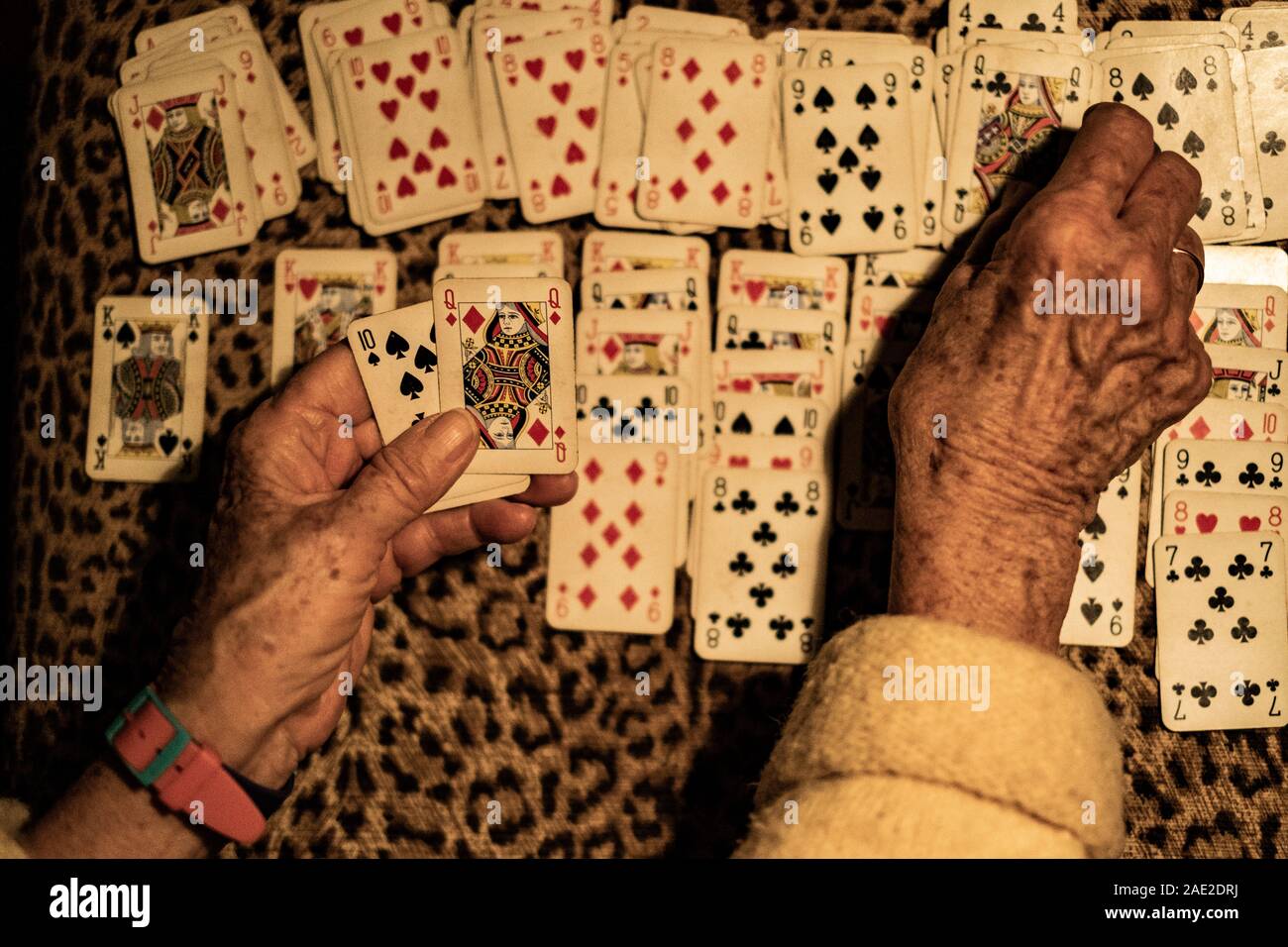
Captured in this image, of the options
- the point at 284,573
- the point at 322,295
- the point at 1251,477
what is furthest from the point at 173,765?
the point at 1251,477

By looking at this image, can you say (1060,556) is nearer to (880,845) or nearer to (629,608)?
(880,845)

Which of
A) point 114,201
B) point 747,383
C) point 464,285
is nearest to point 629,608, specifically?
point 747,383

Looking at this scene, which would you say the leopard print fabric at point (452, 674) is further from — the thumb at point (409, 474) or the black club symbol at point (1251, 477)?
the thumb at point (409, 474)

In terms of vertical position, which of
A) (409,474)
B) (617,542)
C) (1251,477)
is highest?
(409,474)

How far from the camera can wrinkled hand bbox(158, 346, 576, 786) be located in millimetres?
1489

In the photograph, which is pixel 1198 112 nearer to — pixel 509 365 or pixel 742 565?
pixel 742 565

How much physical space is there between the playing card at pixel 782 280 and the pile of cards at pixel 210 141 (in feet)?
3.24

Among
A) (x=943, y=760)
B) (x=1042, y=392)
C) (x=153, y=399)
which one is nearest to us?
(x=943, y=760)

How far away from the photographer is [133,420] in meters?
2.12

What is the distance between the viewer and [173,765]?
4.83ft

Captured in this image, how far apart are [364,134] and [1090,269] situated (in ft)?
4.93

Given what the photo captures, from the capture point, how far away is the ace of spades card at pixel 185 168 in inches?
83.0

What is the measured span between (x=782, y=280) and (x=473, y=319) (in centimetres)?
69
